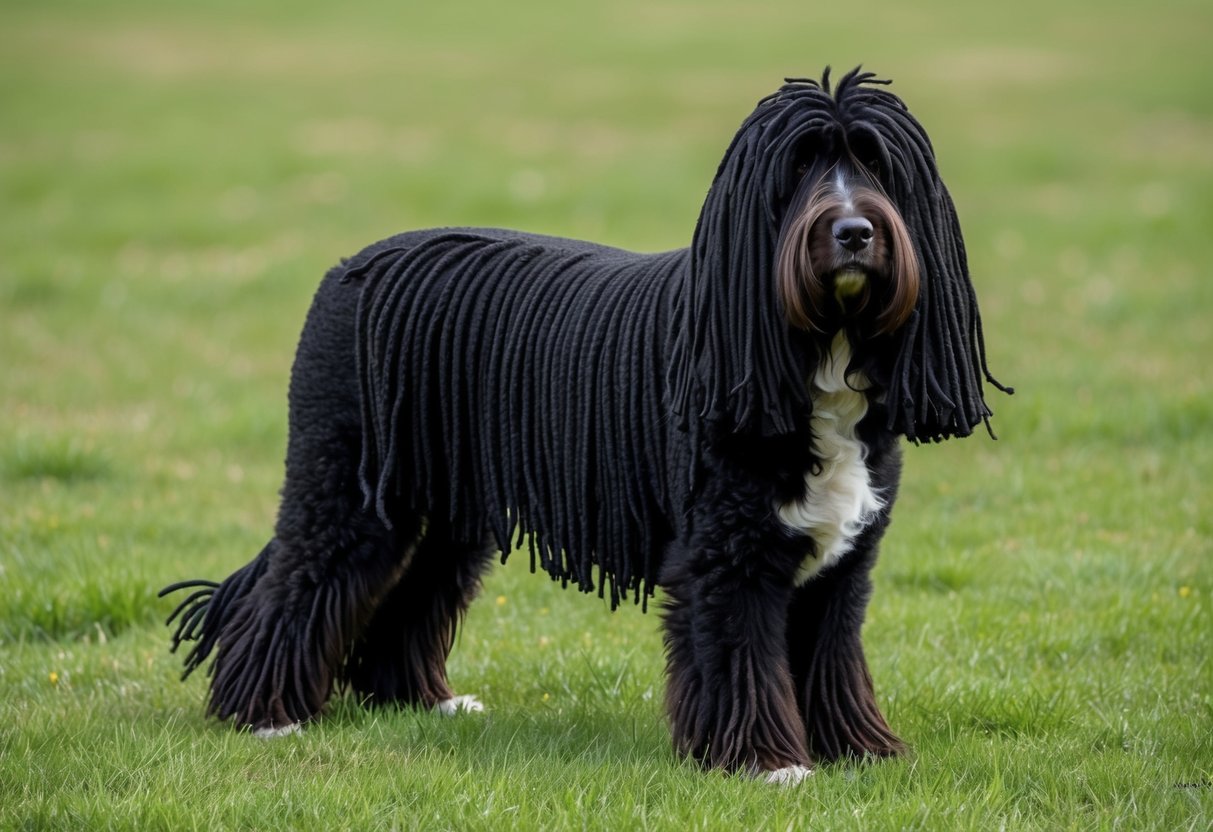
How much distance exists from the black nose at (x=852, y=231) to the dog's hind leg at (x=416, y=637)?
2241 mm

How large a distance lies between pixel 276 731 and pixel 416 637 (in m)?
0.69

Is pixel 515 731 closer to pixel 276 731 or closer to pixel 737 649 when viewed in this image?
pixel 276 731

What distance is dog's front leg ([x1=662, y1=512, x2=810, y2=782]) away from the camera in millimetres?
4711

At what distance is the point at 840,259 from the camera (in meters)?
4.27

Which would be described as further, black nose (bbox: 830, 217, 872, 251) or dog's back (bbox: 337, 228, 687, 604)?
dog's back (bbox: 337, 228, 687, 604)

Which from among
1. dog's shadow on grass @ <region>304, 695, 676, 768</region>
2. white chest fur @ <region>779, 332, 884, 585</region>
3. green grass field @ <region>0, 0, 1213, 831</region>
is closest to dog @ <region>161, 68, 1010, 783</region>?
white chest fur @ <region>779, 332, 884, 585</region>

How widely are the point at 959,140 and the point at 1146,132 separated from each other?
3.17 metres

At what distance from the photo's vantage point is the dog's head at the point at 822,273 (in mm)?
4324

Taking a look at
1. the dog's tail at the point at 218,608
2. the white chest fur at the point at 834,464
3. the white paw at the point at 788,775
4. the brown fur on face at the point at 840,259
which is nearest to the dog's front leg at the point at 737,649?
the white paw at the point at 788,775

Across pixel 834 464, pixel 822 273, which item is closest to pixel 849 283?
pixel 822 273

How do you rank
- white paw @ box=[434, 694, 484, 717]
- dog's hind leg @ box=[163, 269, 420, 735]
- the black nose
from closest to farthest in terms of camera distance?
the black nose
dog's hind leg @ box=[163, 269, 420, 735]
white paw @ box=[434, 694, 484, 717]

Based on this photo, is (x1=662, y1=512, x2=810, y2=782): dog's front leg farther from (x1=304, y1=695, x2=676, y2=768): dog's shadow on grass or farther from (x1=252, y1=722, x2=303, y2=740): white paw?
(x1=252, y1=722, x2=303, y2=740): white paw

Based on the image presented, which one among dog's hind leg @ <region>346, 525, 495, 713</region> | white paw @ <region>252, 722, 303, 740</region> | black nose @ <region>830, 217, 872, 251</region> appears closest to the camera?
black nose @ <region>830, 217, 872, 251</region>

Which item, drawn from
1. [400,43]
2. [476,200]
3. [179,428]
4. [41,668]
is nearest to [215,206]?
[476,200]
